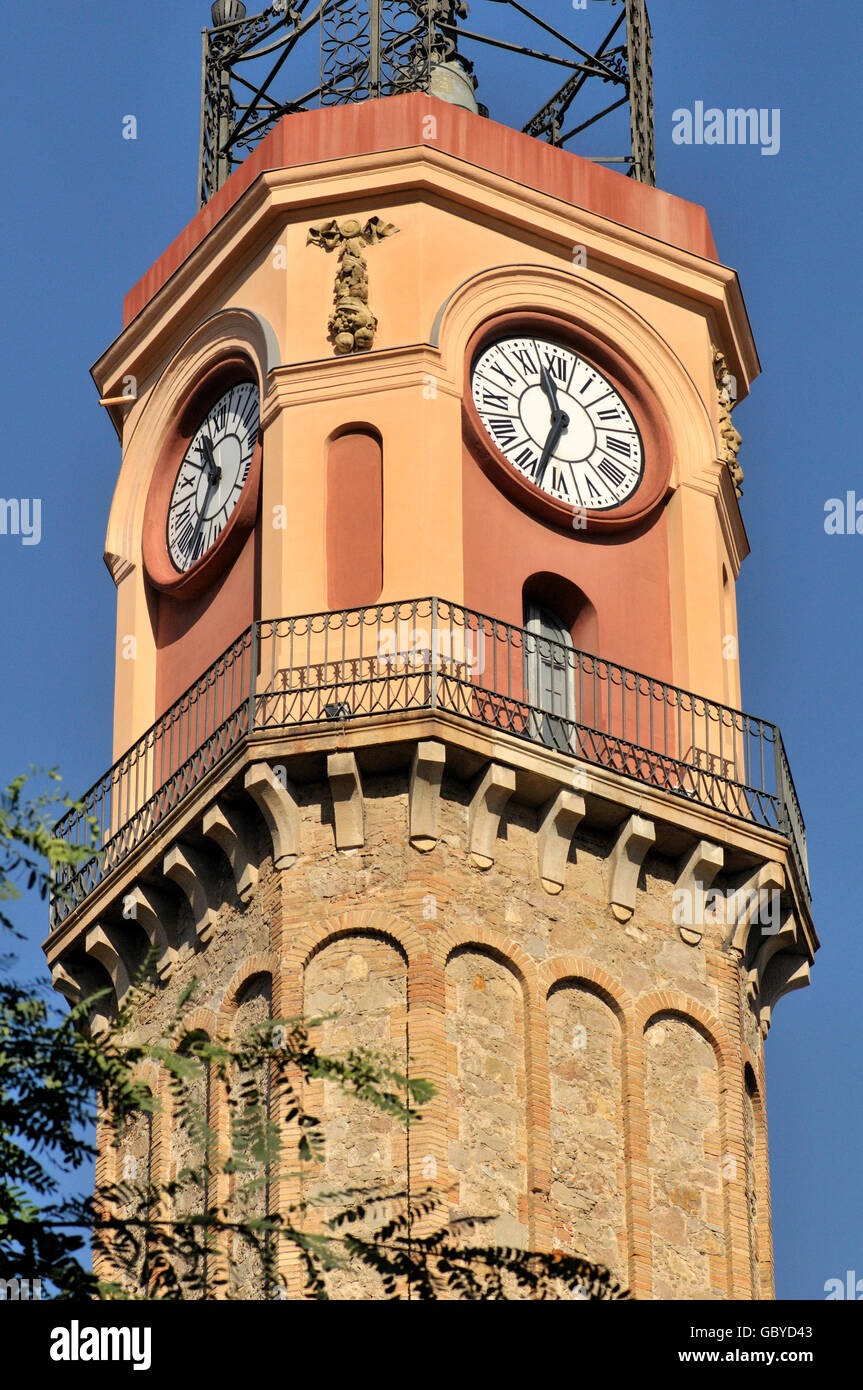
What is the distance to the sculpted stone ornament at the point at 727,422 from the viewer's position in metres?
31.1

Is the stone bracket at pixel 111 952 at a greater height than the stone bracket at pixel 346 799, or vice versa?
the stone bracket at pixel 346 799

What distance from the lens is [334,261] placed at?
2950 centimetres

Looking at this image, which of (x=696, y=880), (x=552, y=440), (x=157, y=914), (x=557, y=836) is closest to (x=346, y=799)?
(x=557, y=836)

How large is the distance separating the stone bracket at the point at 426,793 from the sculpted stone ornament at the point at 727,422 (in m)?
5.75

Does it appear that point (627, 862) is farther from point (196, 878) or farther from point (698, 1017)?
point (196, 878)

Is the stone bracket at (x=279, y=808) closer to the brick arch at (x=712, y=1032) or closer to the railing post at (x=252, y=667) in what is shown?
the railing post at (x=252, y=667)

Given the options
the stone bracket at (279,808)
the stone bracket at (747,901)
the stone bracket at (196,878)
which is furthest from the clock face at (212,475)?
the stone bracket at (747,901)

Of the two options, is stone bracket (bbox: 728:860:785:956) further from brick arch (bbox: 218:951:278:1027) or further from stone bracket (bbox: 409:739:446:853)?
brick arch (bbox: 218:951:278:1027)

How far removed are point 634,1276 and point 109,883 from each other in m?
6.02

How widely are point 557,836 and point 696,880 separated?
1.46 metres

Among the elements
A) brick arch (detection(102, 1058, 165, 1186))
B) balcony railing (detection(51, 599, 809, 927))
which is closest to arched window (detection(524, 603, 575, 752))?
balcony railing (detection(51, 599, 809, 927))

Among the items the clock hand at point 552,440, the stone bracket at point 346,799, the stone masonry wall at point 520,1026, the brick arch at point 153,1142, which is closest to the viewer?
the stone masonry wall at point 520,1026
